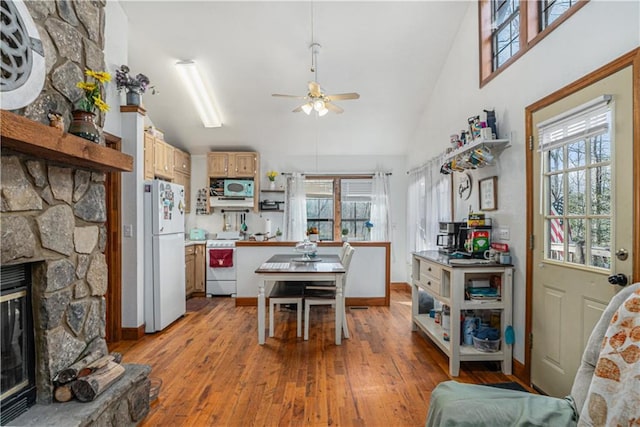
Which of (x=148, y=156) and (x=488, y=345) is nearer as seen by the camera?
(x=488, y=345)

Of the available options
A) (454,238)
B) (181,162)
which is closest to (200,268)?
(181,162)

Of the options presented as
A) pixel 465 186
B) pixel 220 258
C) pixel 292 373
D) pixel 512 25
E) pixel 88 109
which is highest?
pixel 512 25

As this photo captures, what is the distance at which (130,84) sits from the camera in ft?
10.8

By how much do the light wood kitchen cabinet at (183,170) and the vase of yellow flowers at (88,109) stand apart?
11.3 ft

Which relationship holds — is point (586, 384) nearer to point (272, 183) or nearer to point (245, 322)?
point (245, 322)

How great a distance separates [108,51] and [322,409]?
3.70 metres

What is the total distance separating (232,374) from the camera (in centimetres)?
258

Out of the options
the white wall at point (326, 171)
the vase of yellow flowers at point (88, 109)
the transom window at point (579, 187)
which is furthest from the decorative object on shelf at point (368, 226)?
the vase of yellow flowers at point (88, 109)

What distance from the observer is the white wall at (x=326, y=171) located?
6.02 meters

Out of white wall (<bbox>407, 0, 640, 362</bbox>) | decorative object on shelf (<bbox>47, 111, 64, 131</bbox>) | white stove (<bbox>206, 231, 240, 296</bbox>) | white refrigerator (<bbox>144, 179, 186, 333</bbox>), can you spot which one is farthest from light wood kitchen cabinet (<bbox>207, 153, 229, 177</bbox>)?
decorative object on shelf (<bbox>47, 111, 64, 131</bbox>)

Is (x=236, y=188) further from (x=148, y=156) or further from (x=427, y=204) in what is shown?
(x=427, y=204)

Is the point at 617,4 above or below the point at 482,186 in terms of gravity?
above

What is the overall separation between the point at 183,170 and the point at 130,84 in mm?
2465

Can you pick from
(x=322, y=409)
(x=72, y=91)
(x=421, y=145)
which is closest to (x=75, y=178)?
(x=72, y=91)
